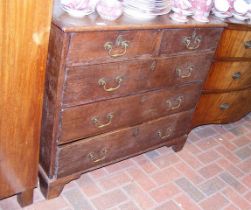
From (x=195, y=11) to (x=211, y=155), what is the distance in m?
1.31

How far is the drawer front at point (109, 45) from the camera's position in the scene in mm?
1575

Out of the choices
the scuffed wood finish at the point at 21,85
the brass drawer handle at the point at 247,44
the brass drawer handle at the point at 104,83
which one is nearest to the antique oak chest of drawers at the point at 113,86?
the brass drawer handle at the point at 104,83

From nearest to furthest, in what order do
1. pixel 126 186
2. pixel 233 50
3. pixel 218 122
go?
pixel 126 186 → pixel 233 50 → pixel 218 122

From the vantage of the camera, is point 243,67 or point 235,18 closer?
point 235,18

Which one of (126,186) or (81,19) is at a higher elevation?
(81,19)

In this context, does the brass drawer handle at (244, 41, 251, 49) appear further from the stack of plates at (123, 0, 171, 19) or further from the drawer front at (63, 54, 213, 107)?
the stack of plates at (123, 0, 171, 19)

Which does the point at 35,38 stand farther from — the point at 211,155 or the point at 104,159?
the point at 211,155

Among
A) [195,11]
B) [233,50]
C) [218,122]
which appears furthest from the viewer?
[218,122]

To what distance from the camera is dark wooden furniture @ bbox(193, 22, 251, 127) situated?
95.1 inches

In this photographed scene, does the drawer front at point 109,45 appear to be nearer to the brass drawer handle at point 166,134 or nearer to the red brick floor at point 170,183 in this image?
the brass drawer handle at point 166,134

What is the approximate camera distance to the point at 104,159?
85.7 inches

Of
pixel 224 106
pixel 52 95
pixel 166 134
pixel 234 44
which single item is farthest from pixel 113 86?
pixel 224 106

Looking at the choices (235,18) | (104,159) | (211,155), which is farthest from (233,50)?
(104,159)

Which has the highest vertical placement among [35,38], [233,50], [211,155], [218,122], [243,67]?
[35,38]
